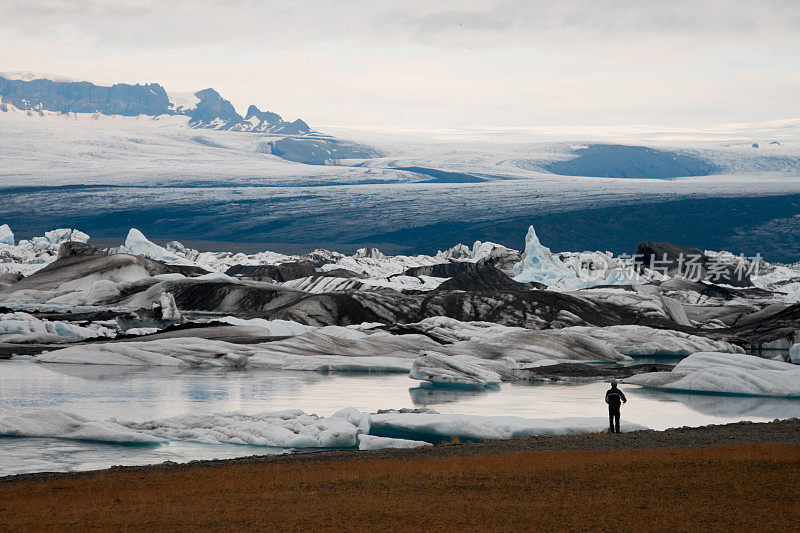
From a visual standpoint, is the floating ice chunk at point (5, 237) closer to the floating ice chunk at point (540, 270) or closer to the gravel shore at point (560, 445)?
the floating ice chunk at point (540, 270)

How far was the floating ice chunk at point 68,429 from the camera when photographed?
25797 mm

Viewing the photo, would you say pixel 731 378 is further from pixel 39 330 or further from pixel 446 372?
pixel 39 330

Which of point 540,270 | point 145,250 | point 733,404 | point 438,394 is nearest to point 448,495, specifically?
point 438,394

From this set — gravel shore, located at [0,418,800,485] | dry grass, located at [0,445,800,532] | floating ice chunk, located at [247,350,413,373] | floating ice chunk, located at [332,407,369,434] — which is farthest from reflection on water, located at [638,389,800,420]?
dry grass, located at [0,445,800,532]

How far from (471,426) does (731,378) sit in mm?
19400

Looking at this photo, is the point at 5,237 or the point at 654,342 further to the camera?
the point at 5,237

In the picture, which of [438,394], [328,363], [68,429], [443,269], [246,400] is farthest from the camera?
[443,269]

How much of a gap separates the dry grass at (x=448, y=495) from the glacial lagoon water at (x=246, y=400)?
5248 millimetres

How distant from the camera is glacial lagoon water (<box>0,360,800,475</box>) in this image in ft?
81.5

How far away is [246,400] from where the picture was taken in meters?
36.8

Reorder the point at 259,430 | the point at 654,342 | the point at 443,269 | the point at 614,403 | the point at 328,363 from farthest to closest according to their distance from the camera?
the point at 443,269 < the point at 654,342 < the point at 328,363 < the point at 259,430 < the point at 614,403

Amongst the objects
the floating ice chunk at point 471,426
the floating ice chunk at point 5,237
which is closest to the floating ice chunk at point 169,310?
the floating ice chunk at point 471,426

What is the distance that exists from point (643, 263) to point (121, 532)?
442ft

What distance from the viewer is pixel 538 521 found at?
42.1 feet
